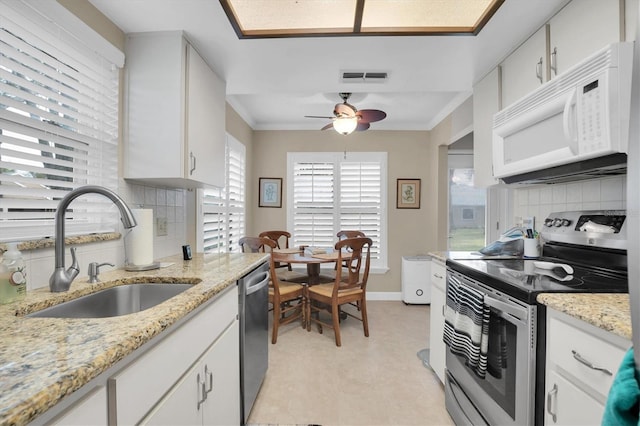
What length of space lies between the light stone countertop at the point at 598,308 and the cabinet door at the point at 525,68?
1.20 meters

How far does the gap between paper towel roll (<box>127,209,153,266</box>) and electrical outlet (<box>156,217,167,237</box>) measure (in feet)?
1.31

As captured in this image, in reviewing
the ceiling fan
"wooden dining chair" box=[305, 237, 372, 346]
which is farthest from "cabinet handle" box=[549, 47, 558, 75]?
"wooden dining chair" box=[305, 237, 372, 346]

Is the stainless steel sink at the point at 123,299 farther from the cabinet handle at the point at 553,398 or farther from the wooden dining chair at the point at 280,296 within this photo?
the cabinet handle at the point at 553,398

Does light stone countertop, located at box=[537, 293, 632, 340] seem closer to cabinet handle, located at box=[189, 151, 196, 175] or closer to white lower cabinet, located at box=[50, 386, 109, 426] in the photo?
white lower cabinet, located at box=[50, 386, 109, 426]

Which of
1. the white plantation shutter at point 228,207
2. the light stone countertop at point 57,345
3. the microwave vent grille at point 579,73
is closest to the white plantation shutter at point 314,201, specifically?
the white plantation shutter at point 228,207

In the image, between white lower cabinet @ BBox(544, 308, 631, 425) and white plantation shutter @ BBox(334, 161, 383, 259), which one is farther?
white plantation shutter @ BBox(334, 161, 383, 259)

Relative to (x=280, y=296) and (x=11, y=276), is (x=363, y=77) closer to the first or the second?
(x=280, y=296)

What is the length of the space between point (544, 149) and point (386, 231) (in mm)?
2770

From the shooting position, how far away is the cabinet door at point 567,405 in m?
0.87

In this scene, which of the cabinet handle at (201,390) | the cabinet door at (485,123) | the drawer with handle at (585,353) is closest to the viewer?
the drawer with handle at (585,353)

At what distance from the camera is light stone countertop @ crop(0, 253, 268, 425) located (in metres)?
0.48

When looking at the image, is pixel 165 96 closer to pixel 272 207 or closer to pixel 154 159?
pixel 154 159

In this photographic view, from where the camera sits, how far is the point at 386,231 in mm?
4176

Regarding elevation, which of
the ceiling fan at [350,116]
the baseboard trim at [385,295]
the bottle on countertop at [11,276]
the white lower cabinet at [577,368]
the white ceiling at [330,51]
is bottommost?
the baseboard trim at [385,295]
